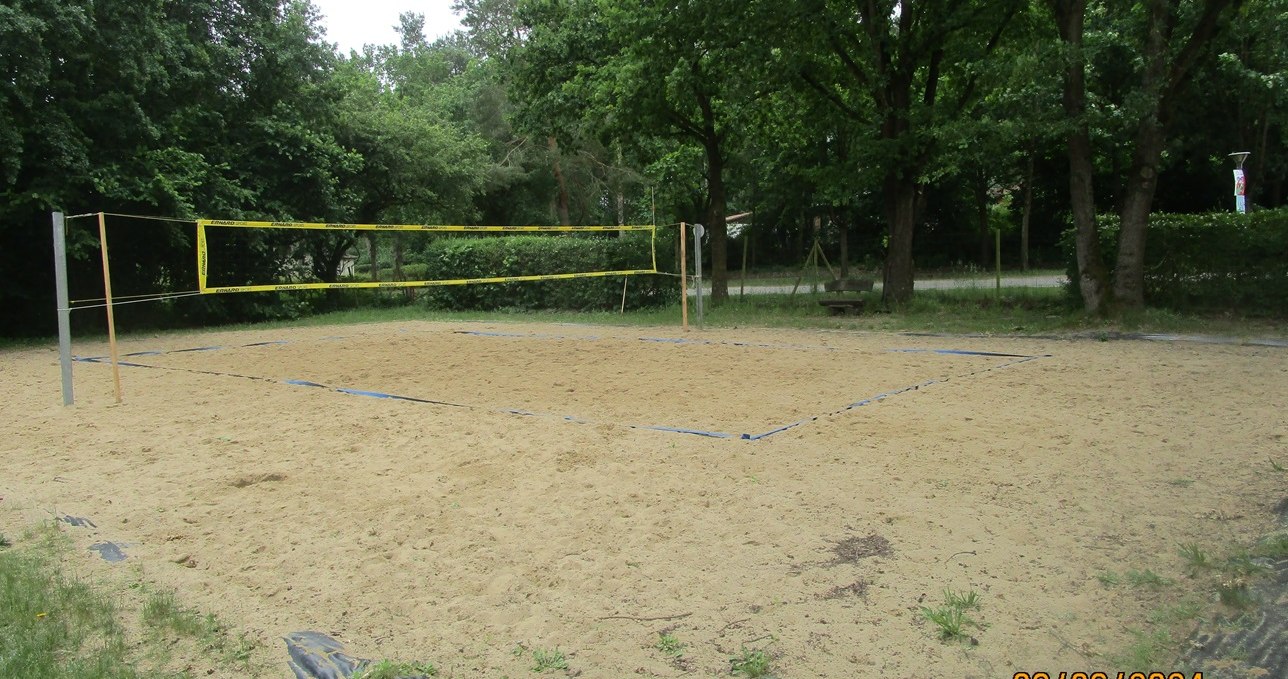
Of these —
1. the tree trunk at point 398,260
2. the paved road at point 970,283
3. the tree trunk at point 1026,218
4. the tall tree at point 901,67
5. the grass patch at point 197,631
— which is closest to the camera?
the grass patch at point 197,631

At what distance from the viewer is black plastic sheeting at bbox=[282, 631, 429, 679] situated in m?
2.54

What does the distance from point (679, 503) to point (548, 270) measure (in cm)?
1600

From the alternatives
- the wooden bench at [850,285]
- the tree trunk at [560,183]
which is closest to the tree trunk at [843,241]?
the wooden bench at [850,285]

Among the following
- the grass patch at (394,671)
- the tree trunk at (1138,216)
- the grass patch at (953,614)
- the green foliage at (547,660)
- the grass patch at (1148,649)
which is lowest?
the green foliage at (547,660)

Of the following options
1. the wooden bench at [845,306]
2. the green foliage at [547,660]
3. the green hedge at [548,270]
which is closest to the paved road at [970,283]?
the green hedge at [548,270]

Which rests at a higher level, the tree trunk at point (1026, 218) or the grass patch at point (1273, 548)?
the tree trunk at point (1026, 218)

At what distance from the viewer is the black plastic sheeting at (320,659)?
2.54 m

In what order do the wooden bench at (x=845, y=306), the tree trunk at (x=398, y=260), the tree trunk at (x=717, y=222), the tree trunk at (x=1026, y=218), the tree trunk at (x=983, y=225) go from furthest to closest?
the tree trunk at (x=398, y=260) → the tree trunk at (x=983, y=225) → the tree trunk at (x=1026, y=218) → the tree trunk at (x=717, y=222) → the wooden bench at (x=845, y=306)

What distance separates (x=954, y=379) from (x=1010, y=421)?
1.63m

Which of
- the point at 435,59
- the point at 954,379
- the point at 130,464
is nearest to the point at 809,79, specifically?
the point at 954,379

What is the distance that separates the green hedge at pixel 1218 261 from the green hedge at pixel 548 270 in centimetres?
900

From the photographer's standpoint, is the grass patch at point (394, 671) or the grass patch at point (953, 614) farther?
the grass patch at point (953, 614)

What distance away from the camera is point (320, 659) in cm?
262

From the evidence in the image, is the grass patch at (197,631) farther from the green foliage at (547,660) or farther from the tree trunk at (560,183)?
the tree trunk at (560,183)
